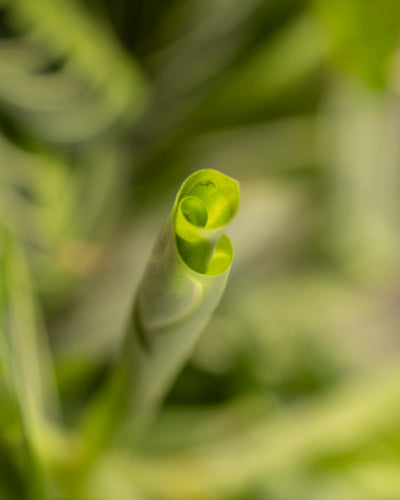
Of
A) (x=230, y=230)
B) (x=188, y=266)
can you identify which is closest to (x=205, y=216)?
(x=188, y=266)

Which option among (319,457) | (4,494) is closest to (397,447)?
(319,457)

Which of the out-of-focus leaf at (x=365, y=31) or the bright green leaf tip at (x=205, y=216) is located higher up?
the out-of-focus leaf at (x=365, y=31)

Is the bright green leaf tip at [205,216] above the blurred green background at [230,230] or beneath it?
beneath

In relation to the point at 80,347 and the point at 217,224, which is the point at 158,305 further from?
the point at 80,347

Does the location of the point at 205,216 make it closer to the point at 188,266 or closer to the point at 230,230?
the point at 188,266

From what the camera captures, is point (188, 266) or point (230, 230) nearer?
point (188, 266)

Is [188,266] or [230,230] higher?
[230,230]
